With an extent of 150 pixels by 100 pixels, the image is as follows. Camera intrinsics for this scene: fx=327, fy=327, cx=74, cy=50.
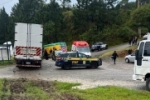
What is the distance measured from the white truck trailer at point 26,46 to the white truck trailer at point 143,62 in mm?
13657

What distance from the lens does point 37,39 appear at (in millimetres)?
28422

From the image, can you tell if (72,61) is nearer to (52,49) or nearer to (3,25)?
(52,49)

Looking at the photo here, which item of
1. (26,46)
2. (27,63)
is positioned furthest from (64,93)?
(26,46)

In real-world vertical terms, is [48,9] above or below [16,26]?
above

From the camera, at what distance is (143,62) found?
15.7 meters

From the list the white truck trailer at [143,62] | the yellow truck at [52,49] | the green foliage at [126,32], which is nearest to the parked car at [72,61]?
the white truck trailer at [143,62]

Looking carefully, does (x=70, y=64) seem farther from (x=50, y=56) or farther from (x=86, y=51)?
(x=50, y=56)

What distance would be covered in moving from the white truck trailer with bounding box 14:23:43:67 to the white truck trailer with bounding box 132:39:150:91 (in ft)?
44.8

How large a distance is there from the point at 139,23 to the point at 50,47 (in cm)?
1779

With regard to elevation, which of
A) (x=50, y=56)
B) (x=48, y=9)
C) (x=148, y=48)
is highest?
(x=48, y=9)

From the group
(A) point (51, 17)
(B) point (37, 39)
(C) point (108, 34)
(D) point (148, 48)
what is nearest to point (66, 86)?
(D) point (148, 48)

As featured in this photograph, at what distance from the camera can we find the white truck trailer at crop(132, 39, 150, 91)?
15474 millimetres

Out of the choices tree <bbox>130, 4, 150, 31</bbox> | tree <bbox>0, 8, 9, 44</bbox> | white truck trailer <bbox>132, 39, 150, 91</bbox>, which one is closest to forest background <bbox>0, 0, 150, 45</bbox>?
tree <bbox>130, 4, 150, 31</bbox>

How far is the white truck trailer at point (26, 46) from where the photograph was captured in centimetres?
2814
